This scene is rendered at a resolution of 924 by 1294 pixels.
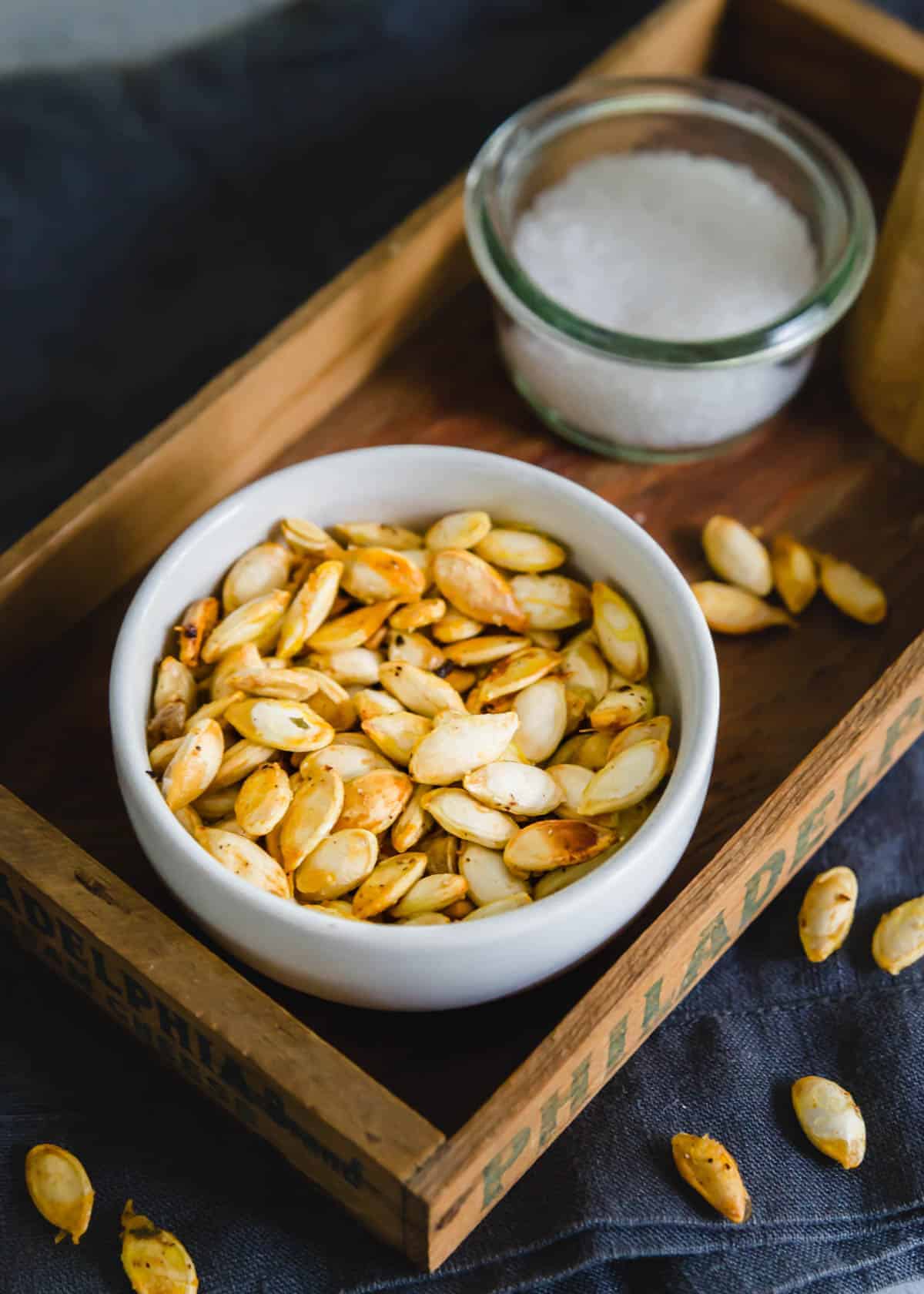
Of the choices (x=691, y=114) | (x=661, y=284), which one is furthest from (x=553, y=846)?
(x=691, y=114)

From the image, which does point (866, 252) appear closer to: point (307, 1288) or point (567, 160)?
point (567, 160)

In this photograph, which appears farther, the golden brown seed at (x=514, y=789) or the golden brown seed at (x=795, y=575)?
the golden brown seed at (x=795, y=575)

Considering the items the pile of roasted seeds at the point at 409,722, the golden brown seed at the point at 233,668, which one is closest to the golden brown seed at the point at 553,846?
the pile of roasted seeds at the point at 409,722

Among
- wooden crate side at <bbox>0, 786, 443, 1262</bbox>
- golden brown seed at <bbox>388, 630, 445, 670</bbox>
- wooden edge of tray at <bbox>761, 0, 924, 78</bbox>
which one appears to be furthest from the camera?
wooden edge of tray at <bbox>761, 0, 924, 78</bbox>

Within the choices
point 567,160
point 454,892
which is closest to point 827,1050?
point 454,892

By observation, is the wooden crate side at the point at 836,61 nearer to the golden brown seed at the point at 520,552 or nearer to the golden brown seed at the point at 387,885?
the golden brown seed at the point at 520,552

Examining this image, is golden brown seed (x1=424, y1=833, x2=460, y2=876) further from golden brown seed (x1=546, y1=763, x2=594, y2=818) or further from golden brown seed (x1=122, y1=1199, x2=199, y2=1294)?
golden brown seed (x1=122, y1=1199, x2=199, y2=1294)

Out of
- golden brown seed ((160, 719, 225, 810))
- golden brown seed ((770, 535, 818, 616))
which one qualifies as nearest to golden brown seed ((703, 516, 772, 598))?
golden brown seed ((770, 535, 818, 616))

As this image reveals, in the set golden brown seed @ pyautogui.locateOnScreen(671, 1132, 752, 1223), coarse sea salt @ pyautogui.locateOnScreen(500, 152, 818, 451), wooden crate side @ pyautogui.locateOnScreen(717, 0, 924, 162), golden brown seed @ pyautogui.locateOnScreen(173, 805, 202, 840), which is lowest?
golden brown seed @ pyautogui.locateOnScreen(671, 1132, 752, 1223)
